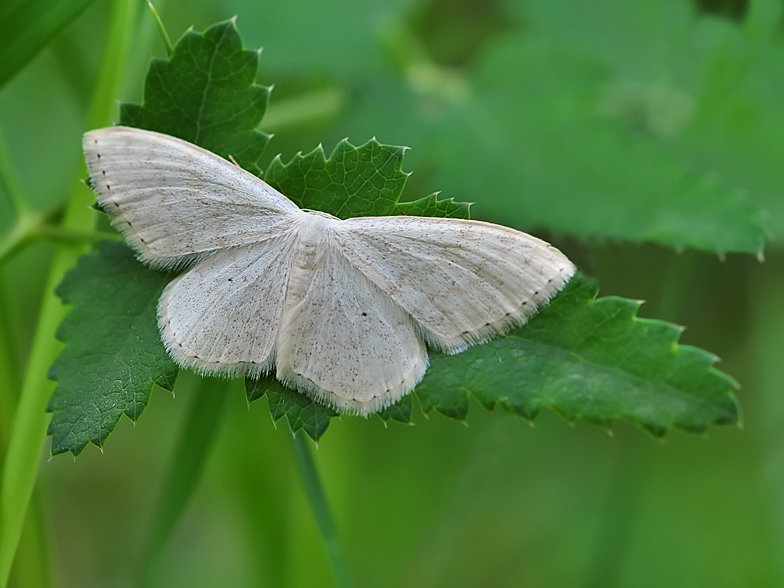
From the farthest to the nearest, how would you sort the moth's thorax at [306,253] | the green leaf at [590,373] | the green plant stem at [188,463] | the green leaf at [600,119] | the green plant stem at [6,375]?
the green leaf at [600,119], the green plant stem at [188,463], the green plant stem at [6,375], the moth's thorax at [306,253], the green leaf at [590,373]

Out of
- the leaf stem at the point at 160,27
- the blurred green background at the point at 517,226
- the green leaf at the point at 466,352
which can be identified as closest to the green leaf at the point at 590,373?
the green leaf at the point at 466,352

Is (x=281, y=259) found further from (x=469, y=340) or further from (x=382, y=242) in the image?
(x=469, y=340)

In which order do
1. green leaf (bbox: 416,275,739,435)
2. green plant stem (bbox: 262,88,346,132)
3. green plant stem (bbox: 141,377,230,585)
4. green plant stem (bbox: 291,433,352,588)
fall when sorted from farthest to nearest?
1. green plant stem (bbox: 262,88,346,132)
2. green plant stem (bbox: 141,377,230,585)
3. green plant stem (bbox: 291,433,352,588)
4. green leaf (bbox: 416,275,739,435)

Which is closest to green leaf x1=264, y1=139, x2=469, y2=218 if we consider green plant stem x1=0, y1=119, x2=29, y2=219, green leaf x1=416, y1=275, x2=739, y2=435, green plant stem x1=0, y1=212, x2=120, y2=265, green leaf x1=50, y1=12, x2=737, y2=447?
green leaf x1=50, y1=12, x2=737, y2=447

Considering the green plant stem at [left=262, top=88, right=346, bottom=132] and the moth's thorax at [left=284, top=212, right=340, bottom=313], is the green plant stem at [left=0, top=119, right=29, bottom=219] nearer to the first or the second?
the moth's thorax at [left=284, top=212, right=340, bottom=313]

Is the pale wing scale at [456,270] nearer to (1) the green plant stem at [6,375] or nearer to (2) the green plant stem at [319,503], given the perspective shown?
(2) the green plant stem at [319,503]

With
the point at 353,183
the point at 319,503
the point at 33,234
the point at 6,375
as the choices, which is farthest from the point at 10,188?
the point at 319,503
